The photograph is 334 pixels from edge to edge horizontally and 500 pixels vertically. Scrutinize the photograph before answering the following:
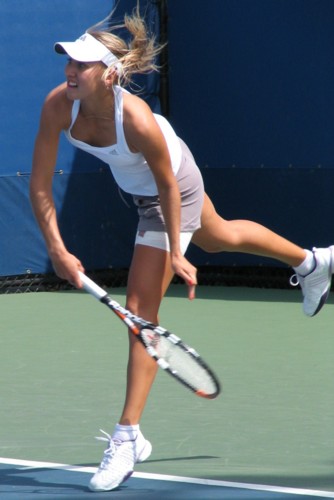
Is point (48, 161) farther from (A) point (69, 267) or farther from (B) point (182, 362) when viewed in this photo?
(B) point (182, 362)

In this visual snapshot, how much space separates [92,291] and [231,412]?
1546 mm

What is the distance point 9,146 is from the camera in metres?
9.99

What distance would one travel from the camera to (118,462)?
4.71 meters

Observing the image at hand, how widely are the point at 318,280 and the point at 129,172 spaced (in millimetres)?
1487

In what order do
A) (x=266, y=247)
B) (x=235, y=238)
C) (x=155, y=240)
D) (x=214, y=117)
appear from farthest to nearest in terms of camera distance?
1. (x=214, y=117)
2. (x=266, y=247)
3. (x=235, y=238)
4. (x=155, y=240)

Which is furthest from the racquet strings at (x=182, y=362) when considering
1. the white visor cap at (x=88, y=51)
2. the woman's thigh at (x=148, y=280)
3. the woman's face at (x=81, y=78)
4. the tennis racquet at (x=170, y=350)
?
the white visor cap at (x=88, y=51)

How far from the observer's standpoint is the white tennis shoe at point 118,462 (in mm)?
4617

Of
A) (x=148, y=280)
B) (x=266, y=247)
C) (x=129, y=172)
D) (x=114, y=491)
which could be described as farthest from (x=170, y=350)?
(x=266, y=247)

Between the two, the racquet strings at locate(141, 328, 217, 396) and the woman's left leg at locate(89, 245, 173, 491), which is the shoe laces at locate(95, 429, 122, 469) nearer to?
the woman's left leg at locate(89, 245, 173, 491)

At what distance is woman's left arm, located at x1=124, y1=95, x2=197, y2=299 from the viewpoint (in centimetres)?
461

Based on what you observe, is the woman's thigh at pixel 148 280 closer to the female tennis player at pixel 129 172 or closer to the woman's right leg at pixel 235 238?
the female tennis player at pixel 129 172

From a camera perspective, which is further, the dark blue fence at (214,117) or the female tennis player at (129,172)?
the dark blue fence at (214,117)

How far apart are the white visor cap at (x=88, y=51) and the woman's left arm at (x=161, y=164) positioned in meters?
0.16

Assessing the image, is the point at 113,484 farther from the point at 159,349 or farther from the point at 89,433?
the point at 89,433
